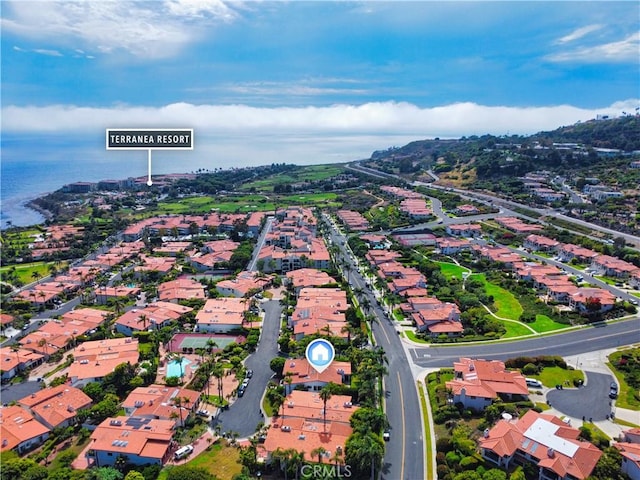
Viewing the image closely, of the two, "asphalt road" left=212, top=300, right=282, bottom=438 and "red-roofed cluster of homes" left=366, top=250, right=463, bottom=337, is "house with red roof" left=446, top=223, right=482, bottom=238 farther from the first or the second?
"asphalt road" left=212, top=300, right=282, bottom=438

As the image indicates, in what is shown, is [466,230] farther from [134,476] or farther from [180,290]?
[134,476]

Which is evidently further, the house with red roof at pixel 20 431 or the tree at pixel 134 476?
the house with red roof at pixel 20 431

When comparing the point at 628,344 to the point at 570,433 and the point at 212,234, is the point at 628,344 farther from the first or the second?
the point at 212,234

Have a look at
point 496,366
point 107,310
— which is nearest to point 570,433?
point 496,366

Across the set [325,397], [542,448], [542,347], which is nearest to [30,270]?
[325,397]

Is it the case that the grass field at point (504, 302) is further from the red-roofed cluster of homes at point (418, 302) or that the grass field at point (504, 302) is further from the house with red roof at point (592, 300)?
the house with red roof at point (592, 300)
